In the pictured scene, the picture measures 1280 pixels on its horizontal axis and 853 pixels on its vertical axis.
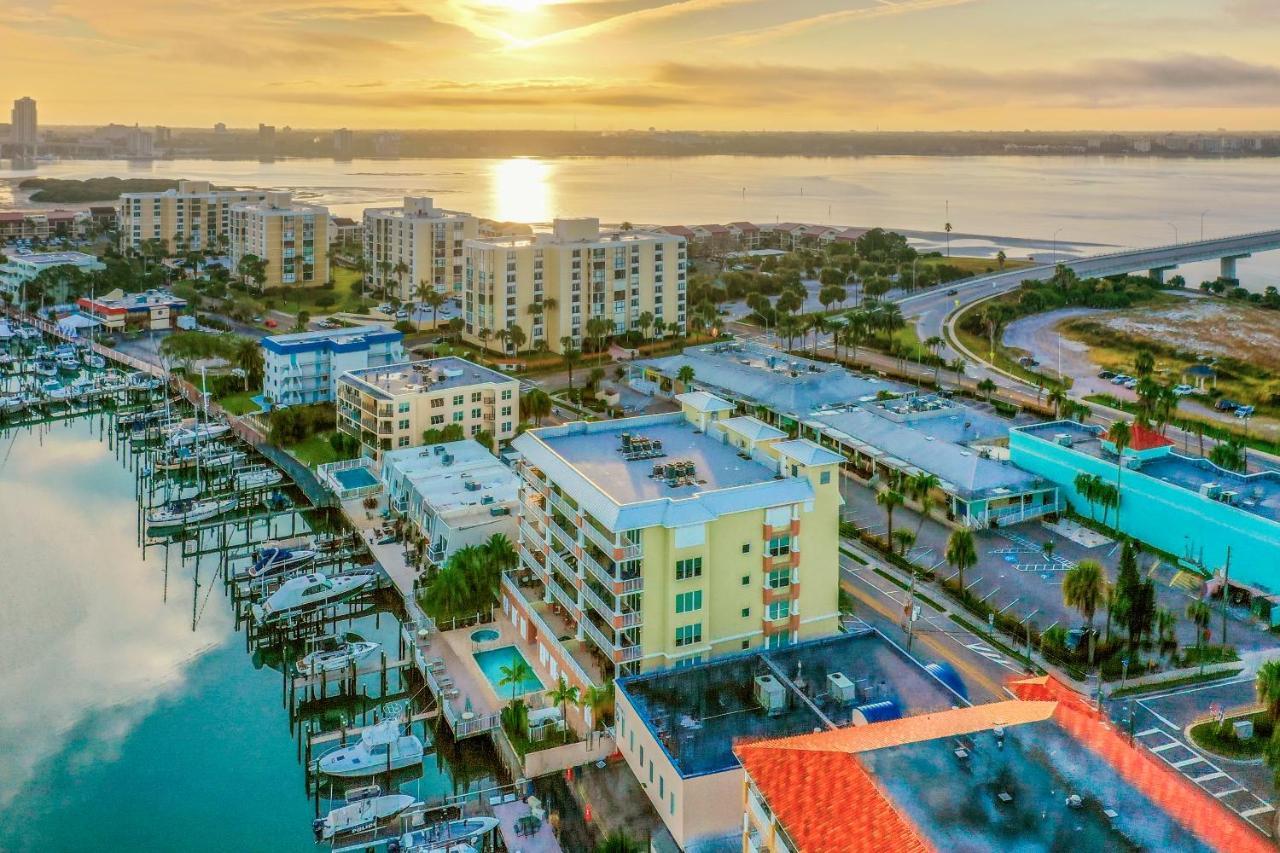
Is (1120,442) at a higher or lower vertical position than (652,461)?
lower

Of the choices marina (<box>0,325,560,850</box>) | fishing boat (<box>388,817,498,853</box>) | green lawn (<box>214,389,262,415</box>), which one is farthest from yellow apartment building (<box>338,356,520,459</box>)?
fishing boat (<box>388,817,498,853</box>)

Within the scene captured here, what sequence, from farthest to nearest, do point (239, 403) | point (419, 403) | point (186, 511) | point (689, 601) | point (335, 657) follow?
point (239, 403)
point (419, 403)
point (186, 511)
point (335, 657)
point (689, 601)

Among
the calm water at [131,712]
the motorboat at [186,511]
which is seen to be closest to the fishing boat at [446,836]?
the calm water at [131,712]

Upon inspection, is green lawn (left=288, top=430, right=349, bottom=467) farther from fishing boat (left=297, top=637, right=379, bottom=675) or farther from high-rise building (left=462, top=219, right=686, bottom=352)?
high-rise building (left=462, top=219, right=686, bottom=352)

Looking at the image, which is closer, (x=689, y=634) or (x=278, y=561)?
(x=689, y=634)

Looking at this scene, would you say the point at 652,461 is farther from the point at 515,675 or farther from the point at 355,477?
the point at 355,477

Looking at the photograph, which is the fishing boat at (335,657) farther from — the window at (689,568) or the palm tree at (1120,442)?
the palm tree at (1120,442)

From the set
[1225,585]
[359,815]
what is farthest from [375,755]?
[1225,585]

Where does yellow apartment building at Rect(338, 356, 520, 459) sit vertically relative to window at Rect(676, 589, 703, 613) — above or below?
above
